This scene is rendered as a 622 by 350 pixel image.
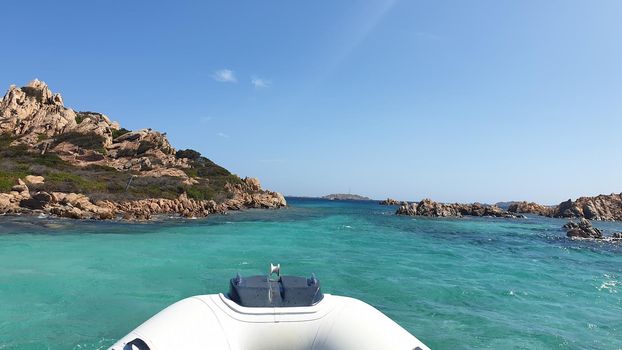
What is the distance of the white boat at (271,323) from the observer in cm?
420

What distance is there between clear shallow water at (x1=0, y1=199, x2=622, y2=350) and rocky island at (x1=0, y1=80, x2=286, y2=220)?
804 centimetres

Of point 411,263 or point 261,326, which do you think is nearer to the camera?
point 261,326

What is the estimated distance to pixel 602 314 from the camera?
1051 centimetres

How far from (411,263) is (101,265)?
12.4 m

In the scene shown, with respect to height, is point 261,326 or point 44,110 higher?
point 44,110

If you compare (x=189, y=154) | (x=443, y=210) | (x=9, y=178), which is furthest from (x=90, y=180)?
(x=443, y=210)

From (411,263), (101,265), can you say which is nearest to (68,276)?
(101,265)

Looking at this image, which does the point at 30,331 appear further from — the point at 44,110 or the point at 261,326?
the point at 44,110

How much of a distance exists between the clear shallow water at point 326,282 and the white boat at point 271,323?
3.72 meters

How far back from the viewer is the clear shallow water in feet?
27.0

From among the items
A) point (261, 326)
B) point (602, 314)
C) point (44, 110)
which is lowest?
point (602, 314)

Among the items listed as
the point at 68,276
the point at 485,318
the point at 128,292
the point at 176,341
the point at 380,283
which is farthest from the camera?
the point at 380,283

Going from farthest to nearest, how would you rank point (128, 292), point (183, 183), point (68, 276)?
point (183, 183), point (68, 276), point (128, 292)

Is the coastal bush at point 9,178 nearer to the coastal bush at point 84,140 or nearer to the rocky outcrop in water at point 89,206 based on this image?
the rocky outcrop in water at point 89,206
